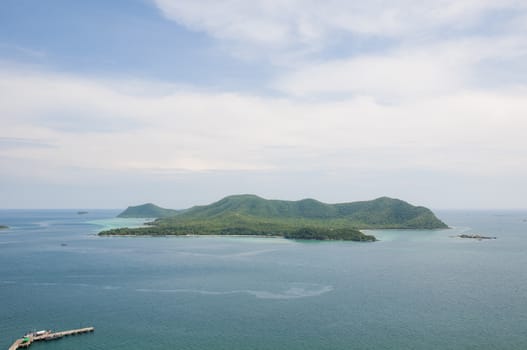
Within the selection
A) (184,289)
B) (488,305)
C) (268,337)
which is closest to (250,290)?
(184,289)

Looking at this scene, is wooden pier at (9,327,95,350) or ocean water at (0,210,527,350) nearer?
wooden pier at (9,327,95,350)

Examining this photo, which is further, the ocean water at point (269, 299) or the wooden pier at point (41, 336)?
the ocean water at point (269, 299)

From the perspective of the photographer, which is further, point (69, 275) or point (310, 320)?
point (69, 275)

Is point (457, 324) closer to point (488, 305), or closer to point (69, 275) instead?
point (488, 305)

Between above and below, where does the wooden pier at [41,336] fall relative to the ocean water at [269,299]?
below
